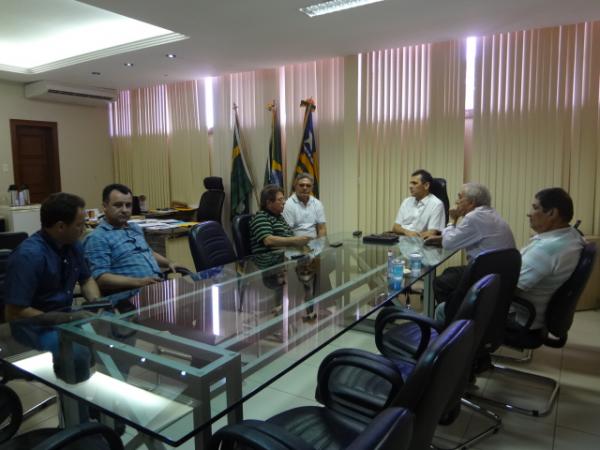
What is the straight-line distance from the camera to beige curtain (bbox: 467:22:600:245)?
4.14 meters

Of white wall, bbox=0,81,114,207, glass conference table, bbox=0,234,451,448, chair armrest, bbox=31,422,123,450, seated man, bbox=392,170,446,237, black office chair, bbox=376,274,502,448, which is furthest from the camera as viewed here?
white wall, bbox=0,81,114,207

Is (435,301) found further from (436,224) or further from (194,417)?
(194,417)

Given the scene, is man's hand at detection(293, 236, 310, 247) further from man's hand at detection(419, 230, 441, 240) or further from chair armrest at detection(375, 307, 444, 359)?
chair armrest at detection(375, 307, 444, 359)

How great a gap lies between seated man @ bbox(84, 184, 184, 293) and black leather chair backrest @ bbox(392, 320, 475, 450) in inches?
77.1

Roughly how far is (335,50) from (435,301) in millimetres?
3112

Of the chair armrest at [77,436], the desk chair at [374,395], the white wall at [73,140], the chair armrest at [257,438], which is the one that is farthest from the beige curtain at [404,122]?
the white wall at [73,140]

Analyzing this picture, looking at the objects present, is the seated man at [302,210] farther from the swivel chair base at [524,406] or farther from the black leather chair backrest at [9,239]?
the black leather chair backrest at [9,239]

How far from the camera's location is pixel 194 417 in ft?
3.74

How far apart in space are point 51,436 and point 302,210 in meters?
2.96

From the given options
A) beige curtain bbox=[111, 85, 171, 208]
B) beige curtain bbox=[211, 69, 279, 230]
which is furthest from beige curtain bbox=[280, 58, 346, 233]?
beige curtain bbox=[111, 85, 171, 208]

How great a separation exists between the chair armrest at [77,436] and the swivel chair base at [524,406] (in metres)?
1.99

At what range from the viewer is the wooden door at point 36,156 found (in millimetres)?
6703

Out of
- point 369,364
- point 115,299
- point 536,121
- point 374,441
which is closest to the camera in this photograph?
point 374,441

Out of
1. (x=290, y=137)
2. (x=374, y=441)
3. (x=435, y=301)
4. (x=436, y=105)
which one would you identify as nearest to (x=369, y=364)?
(x=374, y=441)
